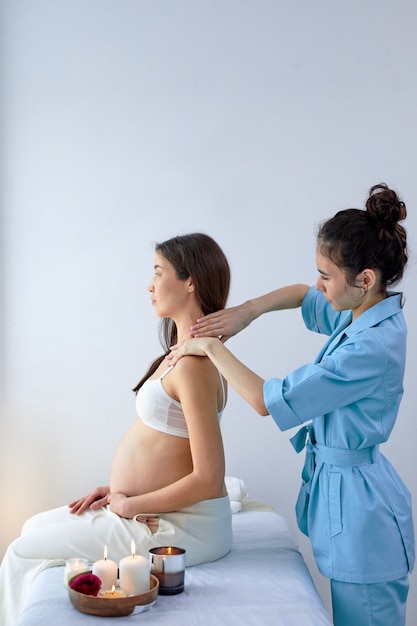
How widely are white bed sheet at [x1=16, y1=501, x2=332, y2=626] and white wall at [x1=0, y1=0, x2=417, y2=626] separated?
1.10 metres

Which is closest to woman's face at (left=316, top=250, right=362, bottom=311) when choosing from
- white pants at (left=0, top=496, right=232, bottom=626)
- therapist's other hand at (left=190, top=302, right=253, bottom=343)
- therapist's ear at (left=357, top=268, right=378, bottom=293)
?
therapist's ear at (left=357, top=268, right=378, bottom=293)

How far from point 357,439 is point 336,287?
0.37 metres

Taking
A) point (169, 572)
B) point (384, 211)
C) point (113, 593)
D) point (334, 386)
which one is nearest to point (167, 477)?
point (169, 572)

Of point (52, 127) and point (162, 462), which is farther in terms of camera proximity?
point (52, 127)

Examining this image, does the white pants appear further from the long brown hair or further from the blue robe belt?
the long brown hair

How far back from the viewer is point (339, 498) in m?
1.86

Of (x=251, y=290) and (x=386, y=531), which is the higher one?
(x=251, y=290)

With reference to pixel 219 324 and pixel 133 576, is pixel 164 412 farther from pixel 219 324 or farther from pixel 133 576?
pixel 133 576

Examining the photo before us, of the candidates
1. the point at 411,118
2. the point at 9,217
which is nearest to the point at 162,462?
the point at 9,217

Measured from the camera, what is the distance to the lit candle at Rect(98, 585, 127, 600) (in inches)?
65.8

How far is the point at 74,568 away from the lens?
5.82 feet

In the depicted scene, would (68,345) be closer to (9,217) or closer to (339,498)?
(9,217)

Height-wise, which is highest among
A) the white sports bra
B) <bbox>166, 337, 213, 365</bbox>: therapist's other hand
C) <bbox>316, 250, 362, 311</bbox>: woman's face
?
<bbox>316, 250, 362, 311</bbox>: woman's face

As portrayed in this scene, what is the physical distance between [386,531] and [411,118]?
6.01 ft
